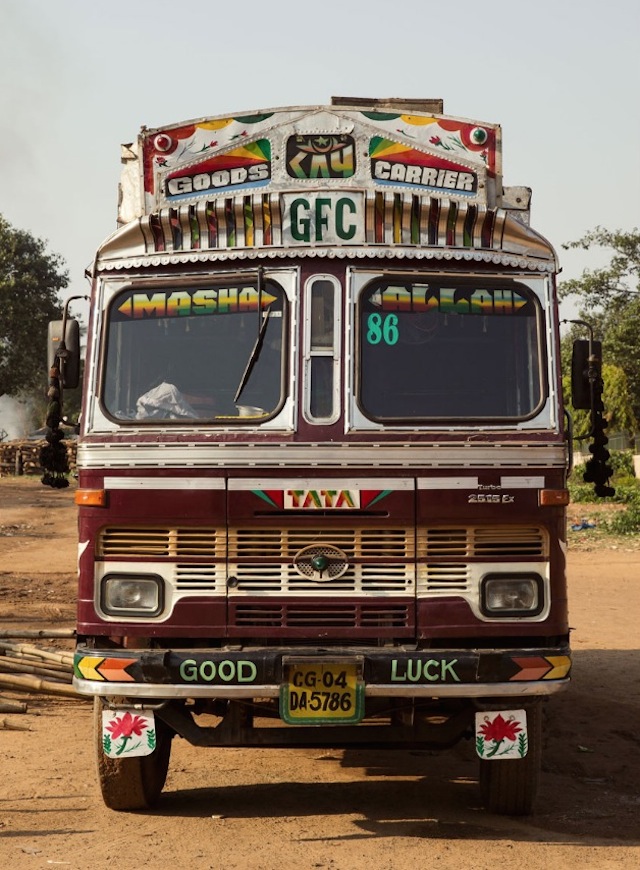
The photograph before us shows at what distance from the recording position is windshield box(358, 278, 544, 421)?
6.01 m

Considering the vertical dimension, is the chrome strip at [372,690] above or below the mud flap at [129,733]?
above

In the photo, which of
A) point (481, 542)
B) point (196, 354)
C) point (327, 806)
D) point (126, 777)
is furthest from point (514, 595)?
point (126, 777)

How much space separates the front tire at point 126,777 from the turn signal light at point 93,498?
99 centimetres

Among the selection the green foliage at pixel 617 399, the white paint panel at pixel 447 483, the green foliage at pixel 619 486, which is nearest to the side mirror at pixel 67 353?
the white paint panel at pixel 447 483

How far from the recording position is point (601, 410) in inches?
263

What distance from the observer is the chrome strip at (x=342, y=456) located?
582 cm

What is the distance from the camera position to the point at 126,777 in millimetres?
6066

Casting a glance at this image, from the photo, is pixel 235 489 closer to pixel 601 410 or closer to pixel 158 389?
pixel 158 389

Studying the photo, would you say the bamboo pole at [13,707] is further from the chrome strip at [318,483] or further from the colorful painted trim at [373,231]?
the colorful painted trim at [373,231]

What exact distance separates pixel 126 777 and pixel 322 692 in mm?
1162

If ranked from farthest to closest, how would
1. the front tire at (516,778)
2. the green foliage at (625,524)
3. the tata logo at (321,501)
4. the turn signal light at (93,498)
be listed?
the green foliage at (625,524), the front tire at (516,778), the turn signal light at (93,498), the tata logo at (321,501)

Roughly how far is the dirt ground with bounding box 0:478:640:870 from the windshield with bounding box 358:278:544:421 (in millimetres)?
1983

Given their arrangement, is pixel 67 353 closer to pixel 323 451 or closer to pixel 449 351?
pixel 323 451

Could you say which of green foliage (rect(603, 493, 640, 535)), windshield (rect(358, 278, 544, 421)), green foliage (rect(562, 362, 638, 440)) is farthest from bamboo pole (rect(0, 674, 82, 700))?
green foliage (rect(562, 362, 638, 440))
